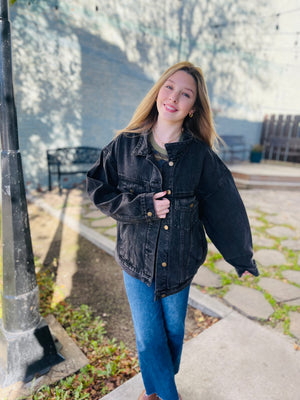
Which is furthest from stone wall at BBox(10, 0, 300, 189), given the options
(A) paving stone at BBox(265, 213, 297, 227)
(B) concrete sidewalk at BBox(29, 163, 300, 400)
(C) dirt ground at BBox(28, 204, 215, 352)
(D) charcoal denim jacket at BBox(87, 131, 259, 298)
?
(D) charcoal denim jacket at BBox(87, 131, 259, 298)

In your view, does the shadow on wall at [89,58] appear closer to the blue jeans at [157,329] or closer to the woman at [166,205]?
the woman at [166,205]

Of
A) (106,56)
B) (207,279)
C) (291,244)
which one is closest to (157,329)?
(207,279)

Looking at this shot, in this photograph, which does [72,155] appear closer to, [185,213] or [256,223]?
[256,223]

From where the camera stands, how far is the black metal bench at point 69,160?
6492mm

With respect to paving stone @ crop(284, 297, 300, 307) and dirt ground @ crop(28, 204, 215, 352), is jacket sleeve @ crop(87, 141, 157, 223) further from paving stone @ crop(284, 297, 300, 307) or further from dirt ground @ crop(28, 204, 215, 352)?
paving stone @ crop(284, 297, 300, 307)

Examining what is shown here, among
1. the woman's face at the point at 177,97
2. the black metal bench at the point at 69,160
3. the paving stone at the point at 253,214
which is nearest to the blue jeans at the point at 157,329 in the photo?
the woman's face at the point at 177,97

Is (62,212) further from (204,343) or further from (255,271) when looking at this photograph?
(255,271)

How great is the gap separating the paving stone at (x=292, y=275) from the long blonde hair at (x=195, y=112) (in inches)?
93.3

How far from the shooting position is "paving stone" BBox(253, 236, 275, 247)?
416 centimetres

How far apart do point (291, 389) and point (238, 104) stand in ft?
33.7

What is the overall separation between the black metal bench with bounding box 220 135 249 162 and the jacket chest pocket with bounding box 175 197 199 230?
886 cm

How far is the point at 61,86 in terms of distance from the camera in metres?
6.48

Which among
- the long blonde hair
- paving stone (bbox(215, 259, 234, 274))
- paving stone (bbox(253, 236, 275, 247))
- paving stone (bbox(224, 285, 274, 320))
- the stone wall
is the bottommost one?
paving stone (bbox(215, 259, 234, 274))

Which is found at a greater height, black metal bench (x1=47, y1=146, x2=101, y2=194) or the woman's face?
the woman's face
